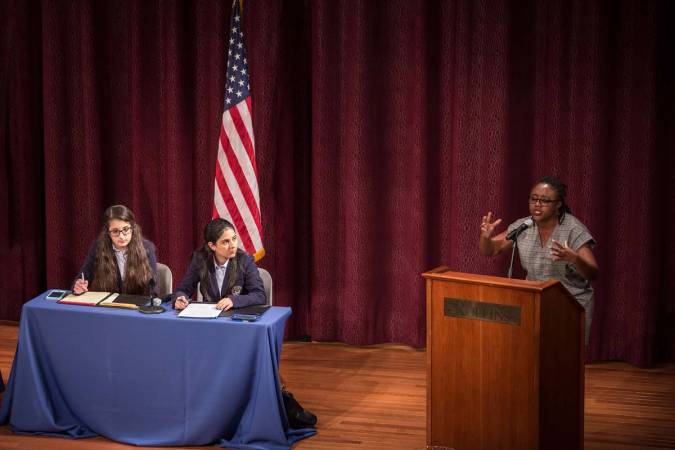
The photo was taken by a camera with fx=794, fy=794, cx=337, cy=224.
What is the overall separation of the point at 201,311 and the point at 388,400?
1414 mm

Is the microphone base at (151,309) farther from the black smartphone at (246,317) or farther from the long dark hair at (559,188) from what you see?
the long dark hair at (559,188)

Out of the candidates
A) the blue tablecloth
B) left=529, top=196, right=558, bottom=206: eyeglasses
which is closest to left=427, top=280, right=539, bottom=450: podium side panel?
the blue tablecloth

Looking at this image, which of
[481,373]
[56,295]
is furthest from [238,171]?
[481,373]

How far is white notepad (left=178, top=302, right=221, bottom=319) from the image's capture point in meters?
4.08

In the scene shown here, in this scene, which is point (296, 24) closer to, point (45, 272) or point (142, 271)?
point (142, 271)

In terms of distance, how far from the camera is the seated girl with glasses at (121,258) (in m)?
4.70

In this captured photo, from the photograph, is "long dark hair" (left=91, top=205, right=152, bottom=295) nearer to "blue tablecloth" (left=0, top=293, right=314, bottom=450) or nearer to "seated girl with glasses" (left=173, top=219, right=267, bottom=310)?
"seated girl with glasses" (left=173, top=219, right=267, bottom=310)

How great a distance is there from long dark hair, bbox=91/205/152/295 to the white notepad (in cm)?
58

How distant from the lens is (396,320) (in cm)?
600

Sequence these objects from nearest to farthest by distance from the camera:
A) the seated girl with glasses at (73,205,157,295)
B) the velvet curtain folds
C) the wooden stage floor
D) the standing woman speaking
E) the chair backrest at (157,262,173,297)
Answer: the standing woman speaking → the wooden stage floor → the seated girl with glasses at (73,205,157,295) → the chair backrest at (157,262,173,297) → the velvet curtain folds

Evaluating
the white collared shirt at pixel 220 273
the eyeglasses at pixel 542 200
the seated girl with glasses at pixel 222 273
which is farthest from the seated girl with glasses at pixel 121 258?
the eyeglasses at pixel 542 200

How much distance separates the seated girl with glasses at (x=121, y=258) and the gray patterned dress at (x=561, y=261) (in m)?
2.15

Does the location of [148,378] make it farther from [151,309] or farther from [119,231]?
[119,231]

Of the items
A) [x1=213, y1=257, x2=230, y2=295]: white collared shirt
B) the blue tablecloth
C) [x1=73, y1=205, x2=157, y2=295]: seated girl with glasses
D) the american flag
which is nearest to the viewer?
the blue tablecloth
